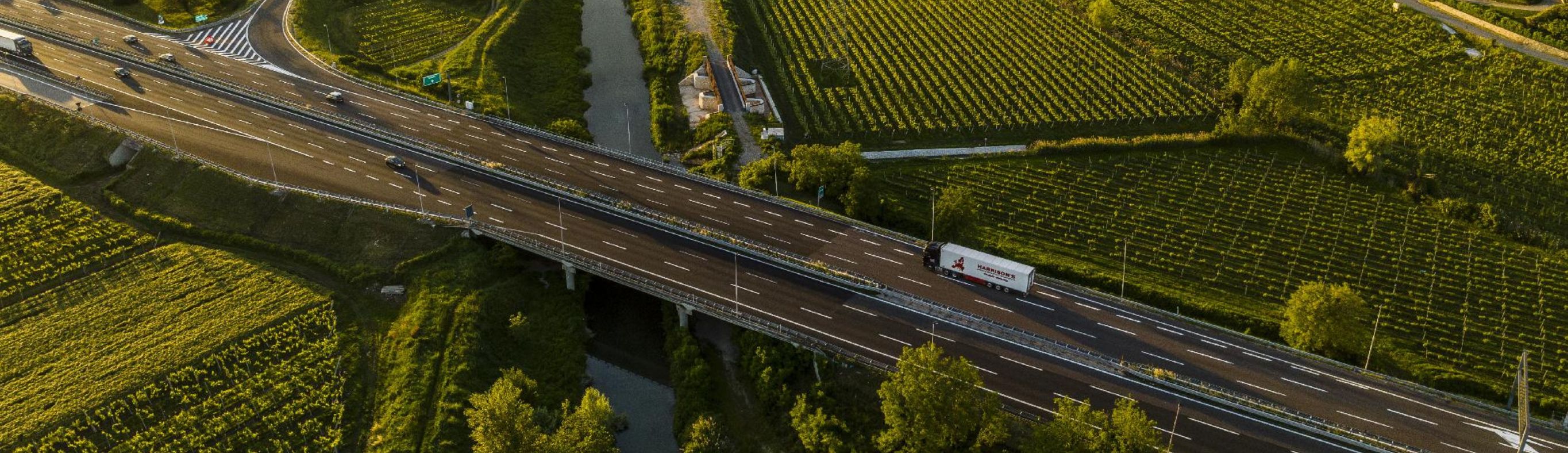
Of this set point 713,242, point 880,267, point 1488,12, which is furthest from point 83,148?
point 1488,12

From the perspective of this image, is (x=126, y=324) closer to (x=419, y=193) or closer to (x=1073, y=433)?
(x=419, y=193)

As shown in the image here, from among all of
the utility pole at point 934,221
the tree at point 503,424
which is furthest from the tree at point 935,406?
the utility pole at point 934,221

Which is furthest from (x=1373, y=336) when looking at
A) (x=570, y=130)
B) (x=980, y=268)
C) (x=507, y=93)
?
(x=507, y=93)

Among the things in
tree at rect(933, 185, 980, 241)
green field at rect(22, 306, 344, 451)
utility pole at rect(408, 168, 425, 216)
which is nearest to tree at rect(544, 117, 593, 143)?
utility pole at rect(408, 168, 425, 216)

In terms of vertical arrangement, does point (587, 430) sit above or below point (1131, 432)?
below

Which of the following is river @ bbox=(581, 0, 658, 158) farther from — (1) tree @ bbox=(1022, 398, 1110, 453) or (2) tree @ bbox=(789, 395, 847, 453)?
(1) tree @ bbox=(1022, 398, 1110, 453)

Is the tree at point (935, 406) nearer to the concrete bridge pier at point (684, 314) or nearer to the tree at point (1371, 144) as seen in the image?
the concrete bridge pier at point (684, 314)
